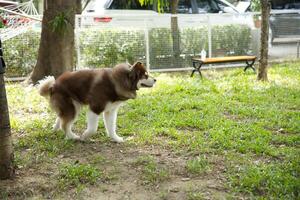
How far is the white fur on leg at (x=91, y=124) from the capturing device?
16.4 feet

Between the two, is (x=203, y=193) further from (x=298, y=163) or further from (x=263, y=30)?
(x=263, y=30)

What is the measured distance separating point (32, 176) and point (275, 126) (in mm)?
3284

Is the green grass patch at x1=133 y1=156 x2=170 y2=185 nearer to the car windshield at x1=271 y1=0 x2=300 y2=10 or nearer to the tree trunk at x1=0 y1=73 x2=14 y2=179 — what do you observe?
the tree trunk at x1=0 y1=73 x2=14 y2=179

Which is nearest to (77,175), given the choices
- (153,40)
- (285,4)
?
(153,40)

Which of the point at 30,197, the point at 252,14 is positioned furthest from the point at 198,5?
the point at 30,197

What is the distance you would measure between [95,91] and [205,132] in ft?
5.11

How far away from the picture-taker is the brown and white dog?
4.94 m

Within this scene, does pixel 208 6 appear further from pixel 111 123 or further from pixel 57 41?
pixel 111 123

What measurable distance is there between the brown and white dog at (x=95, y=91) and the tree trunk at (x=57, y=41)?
3.10m

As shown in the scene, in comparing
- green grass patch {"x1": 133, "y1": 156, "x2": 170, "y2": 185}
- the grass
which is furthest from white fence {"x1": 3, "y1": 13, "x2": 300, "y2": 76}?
green grass patch {"x1": 133, "y1": 156, "x2": 170, "y2": 185}

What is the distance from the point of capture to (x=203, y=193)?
3.77 meters

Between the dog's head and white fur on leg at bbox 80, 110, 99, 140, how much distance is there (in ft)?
1.83

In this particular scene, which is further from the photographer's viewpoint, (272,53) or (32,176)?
(272,53)

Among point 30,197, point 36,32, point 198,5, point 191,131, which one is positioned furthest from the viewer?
point 198,5
